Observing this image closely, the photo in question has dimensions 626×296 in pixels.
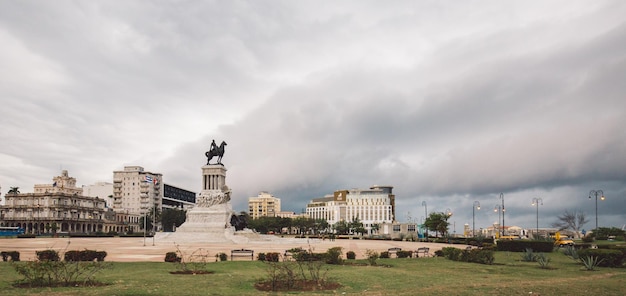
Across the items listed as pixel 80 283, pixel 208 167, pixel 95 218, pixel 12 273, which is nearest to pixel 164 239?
pixel 208 167

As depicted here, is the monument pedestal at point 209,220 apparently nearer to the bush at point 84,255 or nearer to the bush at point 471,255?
the bush at point 84,255

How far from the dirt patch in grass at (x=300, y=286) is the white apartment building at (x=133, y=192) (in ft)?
555

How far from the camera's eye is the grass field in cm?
1667

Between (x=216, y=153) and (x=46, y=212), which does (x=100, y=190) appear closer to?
(x=46, y=212)

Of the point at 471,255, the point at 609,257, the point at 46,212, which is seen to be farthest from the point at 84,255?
the point at 46,212

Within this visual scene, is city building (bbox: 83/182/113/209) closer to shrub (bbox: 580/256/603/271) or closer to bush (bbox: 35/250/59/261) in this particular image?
bush (bbox: 35/250/59/261)

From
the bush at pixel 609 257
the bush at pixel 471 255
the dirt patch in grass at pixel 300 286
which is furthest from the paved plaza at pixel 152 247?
the bush at pixel 609 257

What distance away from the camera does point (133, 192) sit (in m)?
179

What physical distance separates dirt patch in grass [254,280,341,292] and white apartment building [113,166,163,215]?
169044 millimetres

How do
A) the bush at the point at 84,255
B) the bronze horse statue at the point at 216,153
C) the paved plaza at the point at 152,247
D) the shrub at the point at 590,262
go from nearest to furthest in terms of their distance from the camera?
the shrub at the point at 590,262 < the bush at the point at 84,255 < the paved plaza at the point at 152,247 < the bronze horse statue at the point at 216,153

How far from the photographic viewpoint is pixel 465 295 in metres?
16.3

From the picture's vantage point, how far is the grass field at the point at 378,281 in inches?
656

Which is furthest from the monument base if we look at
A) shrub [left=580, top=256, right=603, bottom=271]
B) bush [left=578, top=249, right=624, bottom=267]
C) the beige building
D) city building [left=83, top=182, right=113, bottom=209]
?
city building [left=83, top=182, right=113, bottom=209]

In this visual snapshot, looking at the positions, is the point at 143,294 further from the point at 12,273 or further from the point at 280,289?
the point at 12,273
